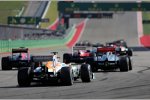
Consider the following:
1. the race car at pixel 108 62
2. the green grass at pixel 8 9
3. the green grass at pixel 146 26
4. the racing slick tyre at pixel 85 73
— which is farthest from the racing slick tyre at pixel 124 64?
the green grass at pixel 8 9

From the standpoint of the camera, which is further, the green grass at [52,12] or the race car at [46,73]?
the green grass at [52,12]

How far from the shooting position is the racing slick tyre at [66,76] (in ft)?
58.1

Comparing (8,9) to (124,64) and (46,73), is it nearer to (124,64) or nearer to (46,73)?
(124,64)

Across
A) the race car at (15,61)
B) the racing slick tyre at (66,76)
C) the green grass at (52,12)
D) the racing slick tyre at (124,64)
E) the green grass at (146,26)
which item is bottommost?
the racing slick tyre at (66,76)

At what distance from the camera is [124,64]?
25.6 meters

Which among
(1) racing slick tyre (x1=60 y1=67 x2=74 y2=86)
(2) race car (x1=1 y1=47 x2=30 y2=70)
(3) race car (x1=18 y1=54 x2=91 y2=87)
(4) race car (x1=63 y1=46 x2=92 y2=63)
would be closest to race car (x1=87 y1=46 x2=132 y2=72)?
(2) race car (x1=1 y1=47 x2=30 y2=70)

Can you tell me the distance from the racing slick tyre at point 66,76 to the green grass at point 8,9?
356 feet

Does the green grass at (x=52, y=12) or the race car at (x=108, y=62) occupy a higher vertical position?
the green grass at (x=52, y=12)

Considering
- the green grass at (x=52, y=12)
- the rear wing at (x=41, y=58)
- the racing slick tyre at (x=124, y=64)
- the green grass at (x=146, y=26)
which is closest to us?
the rear wing at (x=41, y=58)

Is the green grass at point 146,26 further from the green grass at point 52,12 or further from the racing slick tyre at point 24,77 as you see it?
the racing slick tyre at point 24,77

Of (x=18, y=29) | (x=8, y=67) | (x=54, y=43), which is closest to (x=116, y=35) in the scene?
(x=54, y=43)

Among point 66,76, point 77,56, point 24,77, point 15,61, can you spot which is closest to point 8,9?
point 77,56

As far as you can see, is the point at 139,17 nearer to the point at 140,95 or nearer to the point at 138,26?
the point at 138,26

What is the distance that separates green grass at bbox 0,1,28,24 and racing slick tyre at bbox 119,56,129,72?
101069mm
